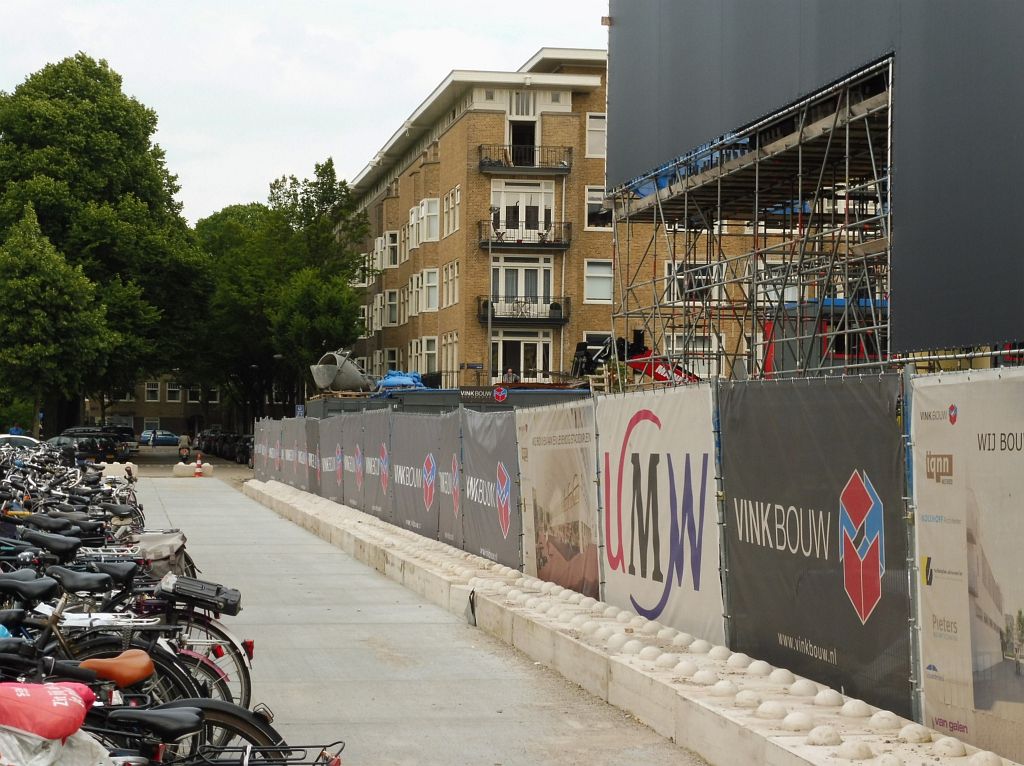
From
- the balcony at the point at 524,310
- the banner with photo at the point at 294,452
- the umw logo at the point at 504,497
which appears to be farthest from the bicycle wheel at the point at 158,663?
the balcony at the point at 524,310

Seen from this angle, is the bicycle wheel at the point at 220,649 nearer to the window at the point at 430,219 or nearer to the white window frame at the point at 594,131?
the white window frame at the point at 594,131

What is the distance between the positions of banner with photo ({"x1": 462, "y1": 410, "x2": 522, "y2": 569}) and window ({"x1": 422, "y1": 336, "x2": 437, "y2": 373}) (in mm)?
46288

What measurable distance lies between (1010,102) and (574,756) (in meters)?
11.4

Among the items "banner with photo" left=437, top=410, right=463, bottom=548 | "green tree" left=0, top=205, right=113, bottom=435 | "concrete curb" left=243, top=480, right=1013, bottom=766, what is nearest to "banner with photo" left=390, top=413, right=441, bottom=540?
"banner with photo" left=437, top=410, right=463, bottom=548

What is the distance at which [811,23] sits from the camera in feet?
72.1

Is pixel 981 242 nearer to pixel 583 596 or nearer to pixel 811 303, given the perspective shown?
pixel 583 596

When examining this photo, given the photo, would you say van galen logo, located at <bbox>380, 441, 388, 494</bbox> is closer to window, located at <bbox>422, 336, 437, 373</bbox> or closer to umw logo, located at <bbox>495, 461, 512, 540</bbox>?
umw logo, located at <bbox>495, 461, 512, 540</bbox>

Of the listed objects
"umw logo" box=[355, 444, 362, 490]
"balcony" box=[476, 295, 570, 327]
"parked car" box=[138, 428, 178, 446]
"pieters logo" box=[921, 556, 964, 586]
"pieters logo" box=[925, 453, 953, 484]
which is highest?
"balcony" box=[476, 295, 570, 327]

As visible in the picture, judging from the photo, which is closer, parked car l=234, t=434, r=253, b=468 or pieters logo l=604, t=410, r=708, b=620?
pieters logo l=604, t=410, r=708, b=620

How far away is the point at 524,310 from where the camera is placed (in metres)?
59.5

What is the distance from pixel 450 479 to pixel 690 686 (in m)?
10.3

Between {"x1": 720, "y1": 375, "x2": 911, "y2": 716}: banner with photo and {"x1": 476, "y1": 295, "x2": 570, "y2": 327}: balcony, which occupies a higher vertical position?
{"x1": 476, "y1": 295, "x2": 570, "y2": 327}: balcony

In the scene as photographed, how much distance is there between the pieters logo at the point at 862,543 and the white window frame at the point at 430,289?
56.6 m

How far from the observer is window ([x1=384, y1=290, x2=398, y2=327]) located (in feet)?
237
